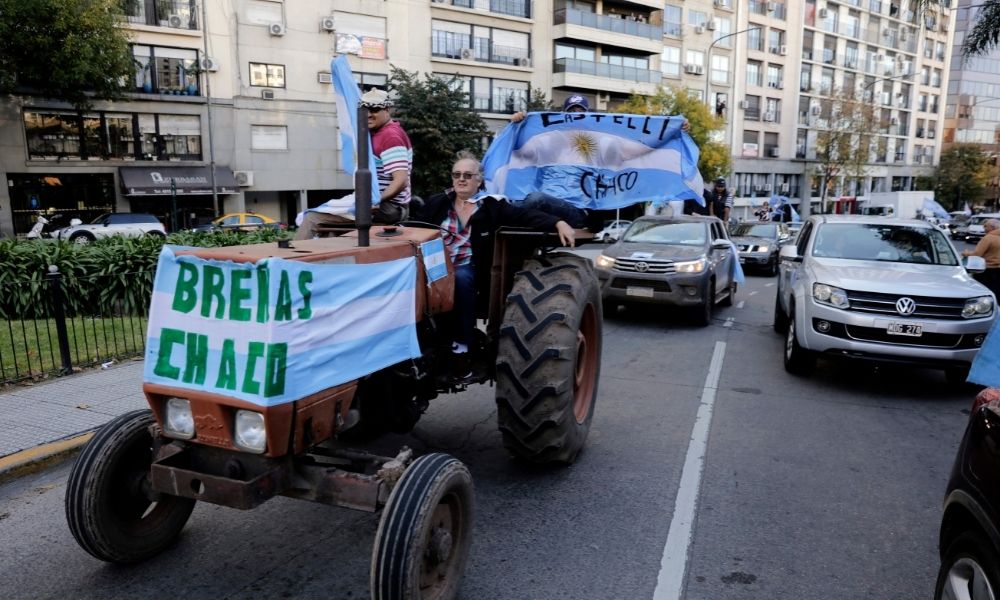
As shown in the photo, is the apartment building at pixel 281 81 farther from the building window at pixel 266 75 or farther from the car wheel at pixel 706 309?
the car wheel at pixel 706 309

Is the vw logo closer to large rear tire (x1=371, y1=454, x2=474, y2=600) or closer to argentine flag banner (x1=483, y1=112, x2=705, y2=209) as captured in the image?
argentine flag banner (x1=483, y1=112, x2=705, y2=209)

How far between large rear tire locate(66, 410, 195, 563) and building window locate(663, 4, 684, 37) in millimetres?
51222

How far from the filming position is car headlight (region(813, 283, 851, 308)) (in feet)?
24.3

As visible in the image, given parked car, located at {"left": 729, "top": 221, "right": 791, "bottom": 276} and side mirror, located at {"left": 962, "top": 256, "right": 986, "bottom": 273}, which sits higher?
side mirror, located at {"left": 962, "top": 256, "right": 986, "bottom": 273}

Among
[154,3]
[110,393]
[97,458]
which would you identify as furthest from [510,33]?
[97,458]

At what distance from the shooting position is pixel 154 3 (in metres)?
31.0

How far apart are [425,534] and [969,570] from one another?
215 cm

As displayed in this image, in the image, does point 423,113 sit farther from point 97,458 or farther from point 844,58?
point 844,58

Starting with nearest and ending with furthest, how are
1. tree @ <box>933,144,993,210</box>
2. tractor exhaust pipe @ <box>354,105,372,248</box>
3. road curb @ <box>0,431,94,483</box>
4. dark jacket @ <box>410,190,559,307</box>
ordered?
tractor exhaust pipe @ <box>354,105,372,248</box>, dark jacket @ <box>410,190,559,307</box>, road curb @ <box>0,431,94,483</box>, tree @ <box>933,144,993,210</box>

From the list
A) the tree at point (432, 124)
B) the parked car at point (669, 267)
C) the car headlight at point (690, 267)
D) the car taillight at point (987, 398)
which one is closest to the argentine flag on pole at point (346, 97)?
the car taillight at point (987, 398)

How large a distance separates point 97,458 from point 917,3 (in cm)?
1280

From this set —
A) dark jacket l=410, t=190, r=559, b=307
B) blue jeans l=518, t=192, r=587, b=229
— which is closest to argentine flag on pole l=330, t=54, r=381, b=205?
dark jacket l=410, t=190, r=559, b=307

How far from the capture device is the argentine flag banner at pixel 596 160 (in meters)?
7.54

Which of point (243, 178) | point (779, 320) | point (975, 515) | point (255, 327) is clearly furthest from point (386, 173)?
point (243, 178)
